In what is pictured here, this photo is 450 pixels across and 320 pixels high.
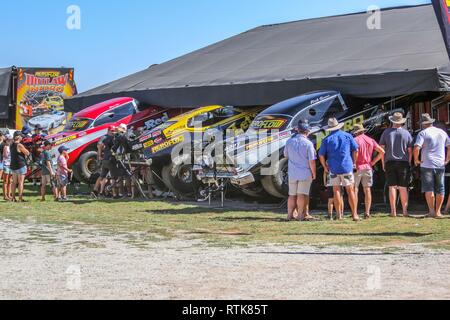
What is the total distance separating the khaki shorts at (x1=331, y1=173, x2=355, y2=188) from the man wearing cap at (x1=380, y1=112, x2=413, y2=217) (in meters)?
0.99

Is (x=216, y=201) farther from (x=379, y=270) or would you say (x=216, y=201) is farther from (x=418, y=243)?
(x=379, y=270)

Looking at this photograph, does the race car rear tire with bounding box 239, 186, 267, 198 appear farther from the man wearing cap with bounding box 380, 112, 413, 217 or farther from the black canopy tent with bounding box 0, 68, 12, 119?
the black canopy tent with bounding box 0, 68, 12, 119

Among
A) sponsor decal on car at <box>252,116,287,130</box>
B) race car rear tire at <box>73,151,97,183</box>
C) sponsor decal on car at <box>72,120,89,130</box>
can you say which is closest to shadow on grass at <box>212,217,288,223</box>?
sponsor decal on car at <box>252,116,287,130</box>

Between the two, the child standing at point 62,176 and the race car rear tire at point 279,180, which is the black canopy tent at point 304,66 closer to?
the race car rear tire at point 279,180

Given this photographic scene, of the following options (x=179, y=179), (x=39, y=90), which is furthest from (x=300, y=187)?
(x=39, y=90)

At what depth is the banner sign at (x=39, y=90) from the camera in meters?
28.6

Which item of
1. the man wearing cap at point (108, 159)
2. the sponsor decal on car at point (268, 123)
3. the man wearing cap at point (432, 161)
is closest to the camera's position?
the man wearing cap at point (432, 161)

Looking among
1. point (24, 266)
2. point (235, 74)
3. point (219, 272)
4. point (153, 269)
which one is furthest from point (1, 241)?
point (235, 74)

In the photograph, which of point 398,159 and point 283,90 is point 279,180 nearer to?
point 398,159

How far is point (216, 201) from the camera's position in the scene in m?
17.0

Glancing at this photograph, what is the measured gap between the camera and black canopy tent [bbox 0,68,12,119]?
2870 centimetres

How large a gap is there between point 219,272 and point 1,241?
4.01m

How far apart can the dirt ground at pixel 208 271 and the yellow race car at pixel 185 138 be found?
7043 mm

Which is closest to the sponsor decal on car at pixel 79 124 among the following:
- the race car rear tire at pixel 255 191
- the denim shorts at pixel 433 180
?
the race car rear tire at pixel 255 191
